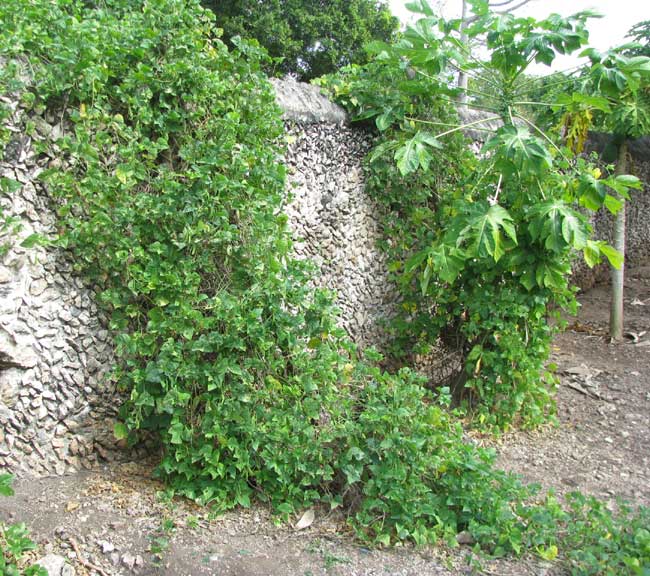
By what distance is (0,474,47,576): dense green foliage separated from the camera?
6.25ft

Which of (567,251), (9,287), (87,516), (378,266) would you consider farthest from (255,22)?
(87,516)

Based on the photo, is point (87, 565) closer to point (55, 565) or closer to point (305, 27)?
point (55, 565)

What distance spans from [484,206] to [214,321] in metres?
1.71

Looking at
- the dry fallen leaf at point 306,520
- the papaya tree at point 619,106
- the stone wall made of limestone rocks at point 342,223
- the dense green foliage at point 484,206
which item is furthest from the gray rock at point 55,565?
the papaya tree at point 619,106

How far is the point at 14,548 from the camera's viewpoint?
196 cm

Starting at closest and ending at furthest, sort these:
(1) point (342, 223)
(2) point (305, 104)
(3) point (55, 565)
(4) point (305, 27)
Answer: (3) point (55, 565)
(2) point (305, 104)
(1) point (342, 223)
(4) point (305, 27)

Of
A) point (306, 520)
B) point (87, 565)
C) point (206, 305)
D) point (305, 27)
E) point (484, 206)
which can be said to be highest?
point (305, 27)

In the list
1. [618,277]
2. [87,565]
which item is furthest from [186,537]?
[618,277]

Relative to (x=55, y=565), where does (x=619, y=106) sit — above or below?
above

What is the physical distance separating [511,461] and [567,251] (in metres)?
1.30

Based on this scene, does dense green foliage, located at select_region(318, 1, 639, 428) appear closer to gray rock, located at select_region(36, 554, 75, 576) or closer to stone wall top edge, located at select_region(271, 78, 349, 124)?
stone wall top edge, located at select_region(271, 78, 349, 124)

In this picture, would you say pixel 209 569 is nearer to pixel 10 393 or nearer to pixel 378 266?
pixel 10 393

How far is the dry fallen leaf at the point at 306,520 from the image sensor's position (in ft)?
8.51

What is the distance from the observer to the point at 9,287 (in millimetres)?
2445
